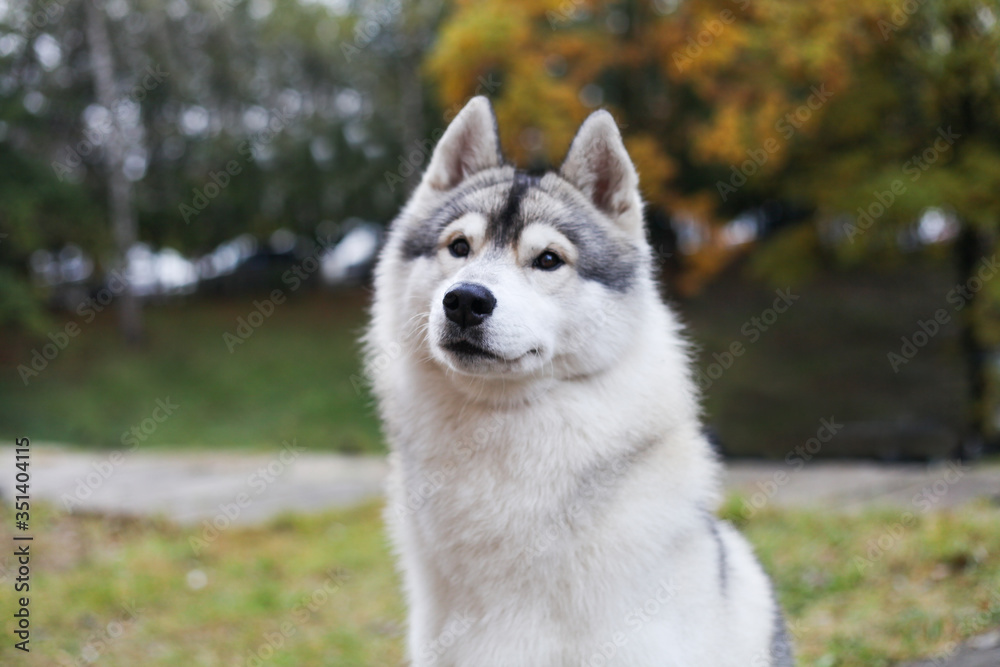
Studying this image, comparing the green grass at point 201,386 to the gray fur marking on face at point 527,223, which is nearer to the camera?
the gray fur marking on face at point 527,223

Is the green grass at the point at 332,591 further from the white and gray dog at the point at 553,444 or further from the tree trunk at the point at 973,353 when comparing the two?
the tree trunk at the point at 973,353

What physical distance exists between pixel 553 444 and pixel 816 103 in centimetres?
973

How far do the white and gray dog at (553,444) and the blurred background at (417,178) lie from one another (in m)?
0.49

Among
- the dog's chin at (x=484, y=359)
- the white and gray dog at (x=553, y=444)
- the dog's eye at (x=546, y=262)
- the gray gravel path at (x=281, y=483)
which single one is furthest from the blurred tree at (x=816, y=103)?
the dog's chin at (x=484, y=359)

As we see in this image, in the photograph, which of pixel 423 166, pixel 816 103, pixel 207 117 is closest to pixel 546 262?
pixel 423 166

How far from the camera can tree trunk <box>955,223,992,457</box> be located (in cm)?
1054

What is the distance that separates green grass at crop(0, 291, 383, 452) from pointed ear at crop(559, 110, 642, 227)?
10.8m

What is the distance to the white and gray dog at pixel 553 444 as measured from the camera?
254 cm

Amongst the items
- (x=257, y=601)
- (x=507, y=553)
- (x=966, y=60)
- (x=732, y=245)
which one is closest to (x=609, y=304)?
(x=507, y=553)

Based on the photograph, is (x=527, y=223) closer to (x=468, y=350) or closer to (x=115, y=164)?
(x=468, y=350)

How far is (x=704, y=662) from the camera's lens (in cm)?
258

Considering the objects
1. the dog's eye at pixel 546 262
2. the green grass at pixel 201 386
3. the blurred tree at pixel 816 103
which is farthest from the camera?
the green grass at pixel 201 386

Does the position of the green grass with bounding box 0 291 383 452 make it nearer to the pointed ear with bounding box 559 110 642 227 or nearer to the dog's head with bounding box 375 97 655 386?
the dog's head with bounding box 375 97 655 386

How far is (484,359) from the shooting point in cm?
263
